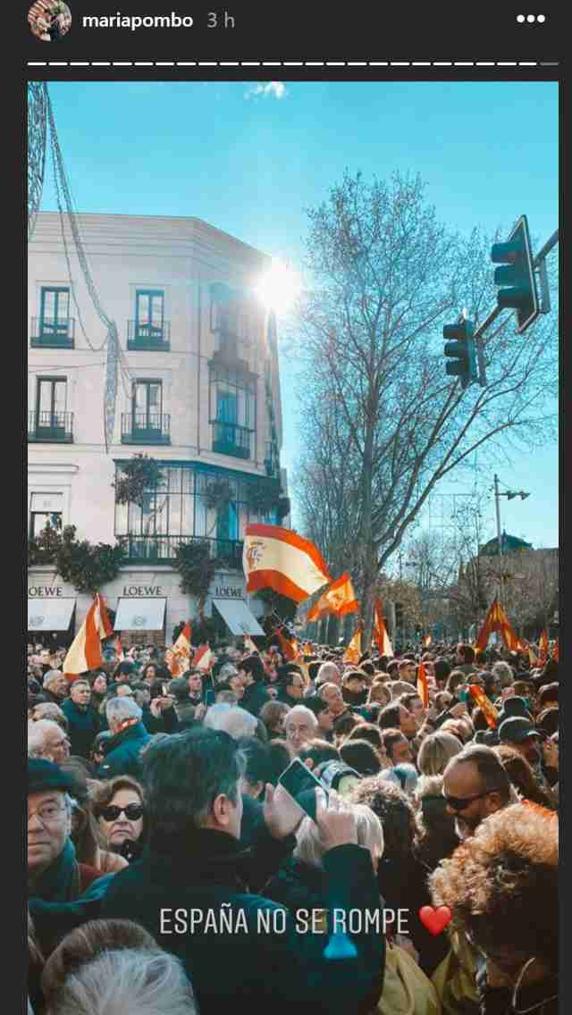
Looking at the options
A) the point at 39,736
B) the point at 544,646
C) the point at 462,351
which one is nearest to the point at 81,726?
the point at 39,736

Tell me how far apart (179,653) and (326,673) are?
985 mm

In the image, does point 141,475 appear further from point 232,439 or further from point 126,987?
point 126,987

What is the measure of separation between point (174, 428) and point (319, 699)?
1.31 m

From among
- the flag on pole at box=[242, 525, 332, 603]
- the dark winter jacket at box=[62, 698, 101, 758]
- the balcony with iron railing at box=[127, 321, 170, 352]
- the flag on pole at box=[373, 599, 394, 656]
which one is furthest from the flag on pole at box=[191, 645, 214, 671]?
the flag on pole at box=[373, 599, 394, 656]

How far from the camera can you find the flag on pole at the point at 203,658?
2980 mm

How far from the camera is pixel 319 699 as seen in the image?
12.2ft

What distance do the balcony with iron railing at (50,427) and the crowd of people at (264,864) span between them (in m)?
0.66

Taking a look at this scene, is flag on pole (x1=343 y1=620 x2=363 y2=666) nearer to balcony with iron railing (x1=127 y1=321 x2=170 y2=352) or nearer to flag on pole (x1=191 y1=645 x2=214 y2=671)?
flag on pole (x1=191 y1=645 x2=214 y2=671)

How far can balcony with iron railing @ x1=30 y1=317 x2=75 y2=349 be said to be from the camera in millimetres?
2971

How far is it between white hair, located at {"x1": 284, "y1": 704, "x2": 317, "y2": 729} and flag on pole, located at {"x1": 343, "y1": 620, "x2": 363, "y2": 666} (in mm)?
732

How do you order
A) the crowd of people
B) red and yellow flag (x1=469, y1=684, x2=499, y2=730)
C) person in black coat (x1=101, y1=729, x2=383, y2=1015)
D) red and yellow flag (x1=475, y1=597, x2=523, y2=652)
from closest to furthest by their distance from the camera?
the crowd of people → person in black coat (x1=101, y1=729, x2=383, y2=1015) → red and yellow flag (x1=475, y1=597, x2=523, y2=652) → red and yellow flag (x1=469, y1=684, x2=499, y2=730)
